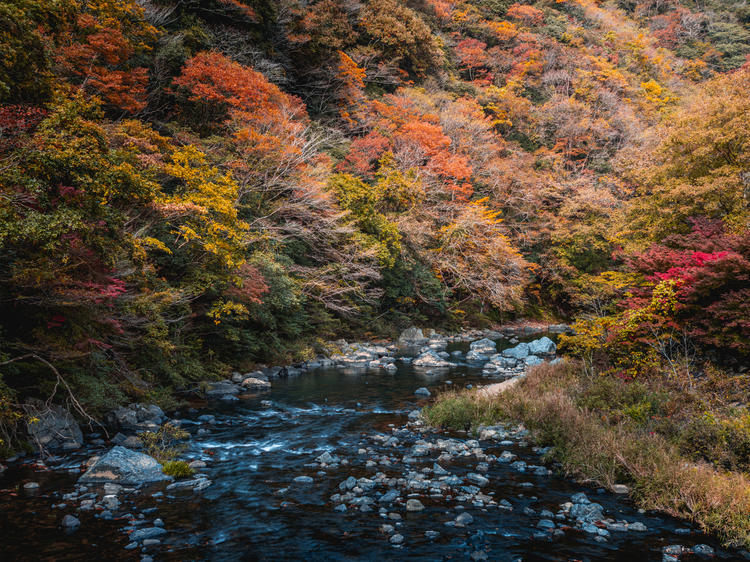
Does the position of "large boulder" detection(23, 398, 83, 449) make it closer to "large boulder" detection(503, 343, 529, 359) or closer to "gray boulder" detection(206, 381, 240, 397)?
"gray boulder" detection(206, 381, 240, 397)

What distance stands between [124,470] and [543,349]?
19.1 m

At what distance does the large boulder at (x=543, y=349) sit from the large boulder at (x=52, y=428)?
61.0 ft

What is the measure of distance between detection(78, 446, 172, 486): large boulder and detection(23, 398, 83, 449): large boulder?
66.1 inches

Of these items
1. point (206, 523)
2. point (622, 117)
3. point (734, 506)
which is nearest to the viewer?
point (734, 506)

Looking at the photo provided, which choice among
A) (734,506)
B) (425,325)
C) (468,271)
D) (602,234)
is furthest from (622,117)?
(734,506)

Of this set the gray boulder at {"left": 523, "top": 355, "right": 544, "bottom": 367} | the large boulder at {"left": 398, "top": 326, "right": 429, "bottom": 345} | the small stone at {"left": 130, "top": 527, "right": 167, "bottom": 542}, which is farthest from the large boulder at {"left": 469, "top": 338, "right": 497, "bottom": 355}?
the small stone at {"left": 130, "top": 527, "right": 167, "bottom": 542}

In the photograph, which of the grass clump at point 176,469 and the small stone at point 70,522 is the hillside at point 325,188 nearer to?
the small stone at point 70,522

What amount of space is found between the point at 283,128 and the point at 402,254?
33.0 ft

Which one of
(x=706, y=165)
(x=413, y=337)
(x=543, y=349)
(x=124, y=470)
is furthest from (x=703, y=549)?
(x=413, y=337)

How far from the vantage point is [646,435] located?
23.4 ft

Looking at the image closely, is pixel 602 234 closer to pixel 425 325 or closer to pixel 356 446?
pixel 425 325

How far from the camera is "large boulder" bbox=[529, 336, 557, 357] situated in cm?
2091

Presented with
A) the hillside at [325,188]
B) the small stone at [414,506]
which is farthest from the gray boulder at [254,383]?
the small stone at [414,506]

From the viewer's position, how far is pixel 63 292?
6.81 m
